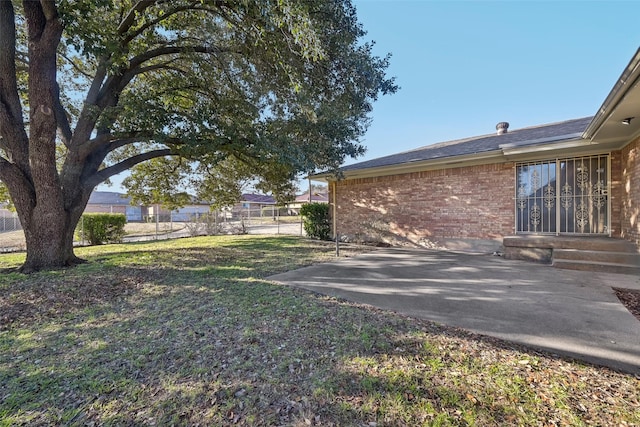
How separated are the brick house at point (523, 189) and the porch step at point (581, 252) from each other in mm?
55

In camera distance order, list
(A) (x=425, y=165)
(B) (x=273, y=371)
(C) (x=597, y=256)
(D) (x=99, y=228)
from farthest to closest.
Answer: (D) (x=99, y=228)
(A) (x=425, y=165)
(C) (x=597, y=256)
(B) (x=273, y=371)

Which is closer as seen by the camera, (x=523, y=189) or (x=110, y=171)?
(x=110, y=171)

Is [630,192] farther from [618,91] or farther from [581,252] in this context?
[618,91]

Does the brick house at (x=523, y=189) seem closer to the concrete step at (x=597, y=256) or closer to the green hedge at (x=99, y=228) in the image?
the concrete step at (x=597, y=256)

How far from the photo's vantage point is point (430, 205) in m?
8.84

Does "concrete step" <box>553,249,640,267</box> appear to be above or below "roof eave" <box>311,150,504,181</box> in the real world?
below

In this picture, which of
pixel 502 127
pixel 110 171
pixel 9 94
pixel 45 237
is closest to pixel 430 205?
pixel 502 127

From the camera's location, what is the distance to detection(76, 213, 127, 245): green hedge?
11.1m

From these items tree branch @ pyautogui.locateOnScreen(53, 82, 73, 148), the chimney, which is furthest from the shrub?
tree branch @ pyautogui.locateOnScreen(53, 82, 73, 148)

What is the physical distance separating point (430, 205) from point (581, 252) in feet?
12.5

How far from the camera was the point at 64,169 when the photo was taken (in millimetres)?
6238

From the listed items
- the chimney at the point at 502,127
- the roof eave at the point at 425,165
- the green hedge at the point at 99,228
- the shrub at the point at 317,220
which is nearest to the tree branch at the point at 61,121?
the green hedge at the point at 99,228

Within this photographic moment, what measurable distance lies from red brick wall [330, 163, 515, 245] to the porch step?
844 millimetres

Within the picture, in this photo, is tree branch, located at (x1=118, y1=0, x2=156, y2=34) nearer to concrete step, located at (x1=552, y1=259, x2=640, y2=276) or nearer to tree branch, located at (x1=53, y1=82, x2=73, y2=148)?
tree branch, located at (x1=53, y1=82, x2=73, y2=148)
